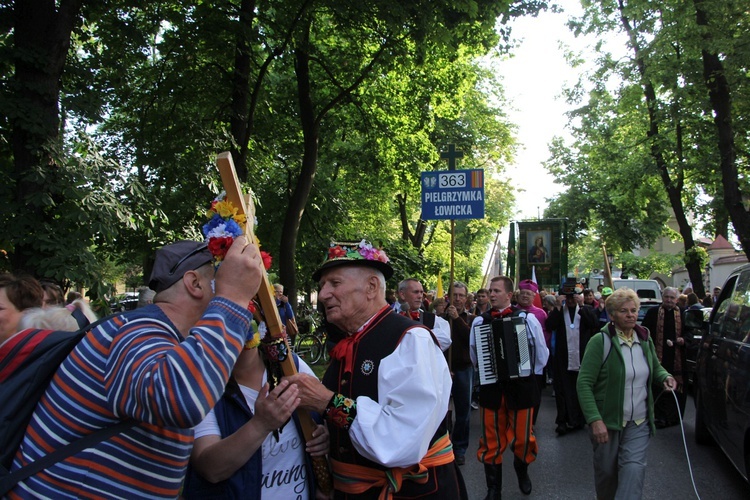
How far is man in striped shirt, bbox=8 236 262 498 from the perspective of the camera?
1.69m

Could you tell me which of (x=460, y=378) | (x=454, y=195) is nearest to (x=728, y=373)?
(x=460, y=378)

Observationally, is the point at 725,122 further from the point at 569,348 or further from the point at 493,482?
the point at 493,482

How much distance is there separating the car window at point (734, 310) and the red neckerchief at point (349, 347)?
4254 mm

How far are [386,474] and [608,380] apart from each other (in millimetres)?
2891

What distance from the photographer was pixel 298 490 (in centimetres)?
279

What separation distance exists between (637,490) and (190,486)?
353 centimetres

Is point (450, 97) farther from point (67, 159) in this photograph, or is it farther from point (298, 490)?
point (298, 490)

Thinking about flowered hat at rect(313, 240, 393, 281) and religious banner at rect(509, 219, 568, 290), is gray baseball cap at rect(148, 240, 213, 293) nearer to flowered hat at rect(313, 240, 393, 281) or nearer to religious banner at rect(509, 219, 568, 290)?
flowered hat at rect(313, 240, 393, 281)

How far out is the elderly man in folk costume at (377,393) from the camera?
2518mm

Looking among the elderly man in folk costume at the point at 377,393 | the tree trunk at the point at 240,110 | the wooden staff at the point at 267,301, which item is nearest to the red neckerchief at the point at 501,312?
the elderly man in folk costume at the point at 377,393

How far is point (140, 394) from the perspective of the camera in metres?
1.68

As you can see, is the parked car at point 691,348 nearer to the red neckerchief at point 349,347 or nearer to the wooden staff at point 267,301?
the red neckerchief at point 349,347

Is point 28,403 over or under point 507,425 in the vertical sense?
over

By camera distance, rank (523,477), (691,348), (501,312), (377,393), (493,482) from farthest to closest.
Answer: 1. (691,348)
2. (501,312)
3. (523,477)
4. (493,482)
5. (377,393)
